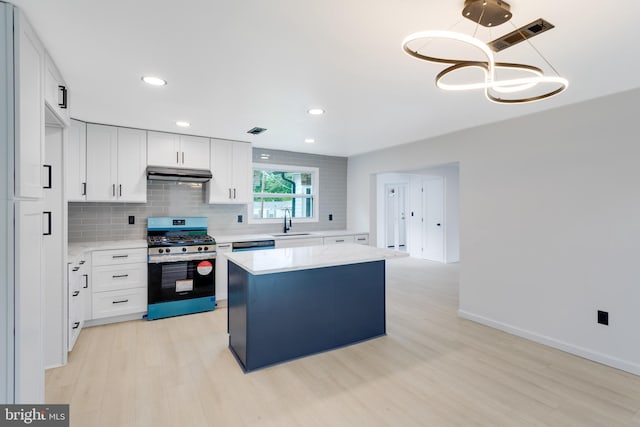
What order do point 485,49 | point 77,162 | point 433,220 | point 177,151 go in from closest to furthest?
point 485,49 → point 77,162 → point 177,151 → point 433,220

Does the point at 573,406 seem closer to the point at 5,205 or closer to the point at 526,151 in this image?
the point at 526,151

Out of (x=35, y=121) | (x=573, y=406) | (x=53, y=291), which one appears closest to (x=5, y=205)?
(x=35, y=121)

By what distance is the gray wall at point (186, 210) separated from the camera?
3.98 meters

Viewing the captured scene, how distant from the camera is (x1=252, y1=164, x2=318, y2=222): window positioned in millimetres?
5336

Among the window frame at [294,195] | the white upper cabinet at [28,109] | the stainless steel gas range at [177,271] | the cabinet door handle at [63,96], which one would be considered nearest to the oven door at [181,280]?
the stainless steel gas range at [177,271]

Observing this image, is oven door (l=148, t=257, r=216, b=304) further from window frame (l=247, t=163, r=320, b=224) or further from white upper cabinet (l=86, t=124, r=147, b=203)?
window frame (l=247, t=163, r=320, b=224)

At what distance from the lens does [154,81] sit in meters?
2.47

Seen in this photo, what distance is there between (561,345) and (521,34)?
2.88 m

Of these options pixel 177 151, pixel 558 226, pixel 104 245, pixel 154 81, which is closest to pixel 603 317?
pixel 558 226

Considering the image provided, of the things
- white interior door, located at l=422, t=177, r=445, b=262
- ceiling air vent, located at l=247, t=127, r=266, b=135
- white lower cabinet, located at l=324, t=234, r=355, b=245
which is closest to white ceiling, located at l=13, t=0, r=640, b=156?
ceiling air vent, located at l=247, t=127, r=266, b=135

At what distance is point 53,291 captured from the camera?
2521mm

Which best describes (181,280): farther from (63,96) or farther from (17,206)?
(17,206)

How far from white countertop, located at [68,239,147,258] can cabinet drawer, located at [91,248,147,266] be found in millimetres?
48

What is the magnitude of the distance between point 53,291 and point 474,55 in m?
3.56
